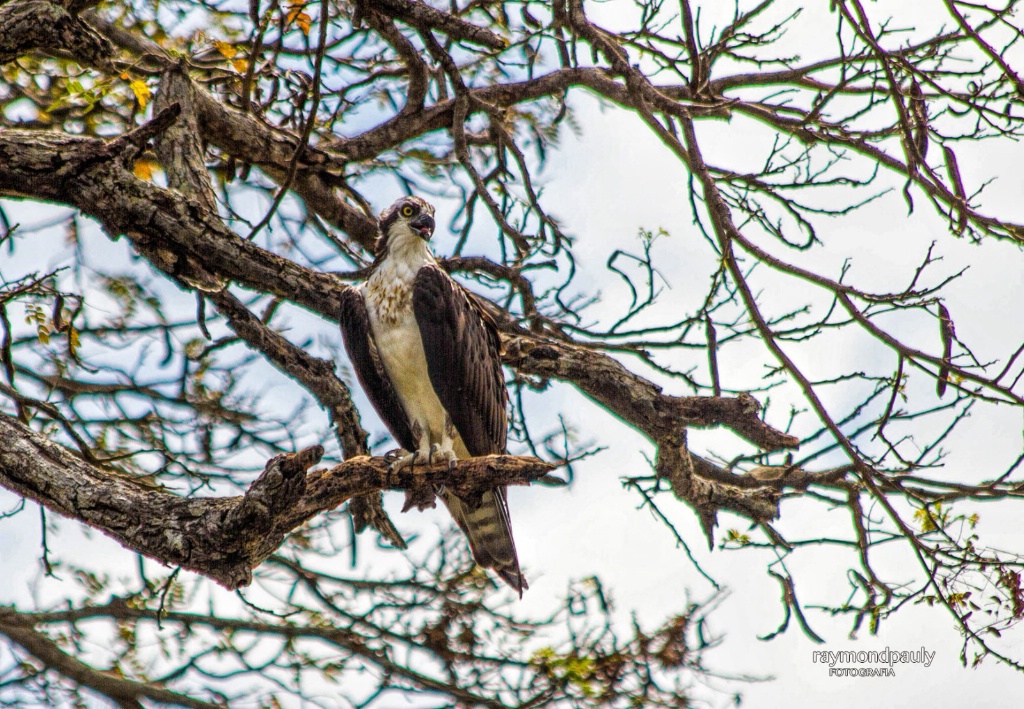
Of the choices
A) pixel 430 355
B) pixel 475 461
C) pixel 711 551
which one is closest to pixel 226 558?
pixel 475 461

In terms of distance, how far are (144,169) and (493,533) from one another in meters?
2.82

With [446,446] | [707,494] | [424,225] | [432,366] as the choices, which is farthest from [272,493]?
[707,494]

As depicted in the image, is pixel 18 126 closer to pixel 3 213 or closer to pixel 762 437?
pixel 3 213

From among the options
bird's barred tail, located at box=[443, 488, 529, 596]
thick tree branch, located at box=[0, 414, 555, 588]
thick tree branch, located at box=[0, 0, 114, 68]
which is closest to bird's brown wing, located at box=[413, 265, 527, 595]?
bird's barred tail, located at box=[443, 488, 529, 596]

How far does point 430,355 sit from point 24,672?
3203 mm

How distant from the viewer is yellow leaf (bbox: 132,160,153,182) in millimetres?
5093

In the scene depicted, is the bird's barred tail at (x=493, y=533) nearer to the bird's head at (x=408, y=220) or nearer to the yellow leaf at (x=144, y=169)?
the bird's head at (x=408, y=220)

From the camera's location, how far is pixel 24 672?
17.8 ft

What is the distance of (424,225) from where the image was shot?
16.1 ft

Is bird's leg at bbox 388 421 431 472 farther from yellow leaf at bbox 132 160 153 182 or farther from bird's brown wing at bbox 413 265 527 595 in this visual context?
yellow leaf at bbox 132 160 153 182

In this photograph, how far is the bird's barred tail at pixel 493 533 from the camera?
15.0 ft

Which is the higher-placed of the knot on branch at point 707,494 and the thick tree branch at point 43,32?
the thick tree branch at point 43,32

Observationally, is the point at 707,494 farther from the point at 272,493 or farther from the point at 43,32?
the point at 43,32

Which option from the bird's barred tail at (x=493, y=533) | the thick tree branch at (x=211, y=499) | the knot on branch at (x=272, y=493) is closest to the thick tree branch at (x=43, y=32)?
the thick tree branch at (x=211, y=499)
